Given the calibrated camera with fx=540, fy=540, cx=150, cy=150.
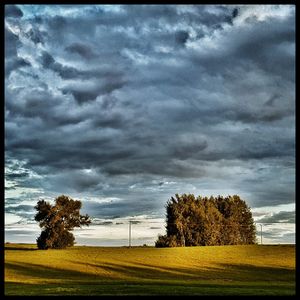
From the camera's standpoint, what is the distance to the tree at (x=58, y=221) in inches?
3533

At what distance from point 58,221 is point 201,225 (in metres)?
27.2

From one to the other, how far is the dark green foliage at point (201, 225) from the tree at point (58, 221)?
15.2 meters

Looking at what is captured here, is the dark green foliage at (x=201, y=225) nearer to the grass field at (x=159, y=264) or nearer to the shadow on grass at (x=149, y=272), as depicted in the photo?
the grass field at (x=159, y=264)

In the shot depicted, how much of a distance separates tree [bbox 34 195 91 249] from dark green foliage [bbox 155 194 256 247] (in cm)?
1522

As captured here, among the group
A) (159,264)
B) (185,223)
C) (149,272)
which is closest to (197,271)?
(149,272)

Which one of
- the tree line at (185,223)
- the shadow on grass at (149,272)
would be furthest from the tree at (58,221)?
the shadow on grass at (149,272)

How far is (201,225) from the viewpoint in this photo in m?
100

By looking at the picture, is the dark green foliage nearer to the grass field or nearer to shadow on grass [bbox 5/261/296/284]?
the grass field

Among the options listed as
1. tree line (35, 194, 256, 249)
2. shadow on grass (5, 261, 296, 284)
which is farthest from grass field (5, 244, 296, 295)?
tree line (35, 194, 256, 249)

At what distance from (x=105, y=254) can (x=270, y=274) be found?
28.5 meters

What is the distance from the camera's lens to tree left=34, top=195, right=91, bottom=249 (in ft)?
294

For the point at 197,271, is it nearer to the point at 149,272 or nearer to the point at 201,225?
the point at 149,272
